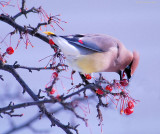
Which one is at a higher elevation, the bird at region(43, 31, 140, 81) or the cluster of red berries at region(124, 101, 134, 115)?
the bird at region(43, 31, 140, 81)

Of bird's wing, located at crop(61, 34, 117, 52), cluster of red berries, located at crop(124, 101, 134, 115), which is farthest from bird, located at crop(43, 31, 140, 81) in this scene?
cluster of red berries, located at crop(124, 101, 134, 115)

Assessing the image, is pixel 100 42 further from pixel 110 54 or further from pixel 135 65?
pixel 135 65

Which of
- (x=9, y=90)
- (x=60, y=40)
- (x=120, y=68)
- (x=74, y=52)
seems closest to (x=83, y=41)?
(x=74, y=52)

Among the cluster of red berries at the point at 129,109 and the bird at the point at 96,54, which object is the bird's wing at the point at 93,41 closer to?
the bird at the point at 96,54

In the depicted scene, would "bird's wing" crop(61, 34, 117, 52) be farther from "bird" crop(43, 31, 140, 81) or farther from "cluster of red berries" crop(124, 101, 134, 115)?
"cluster of red berries" crop(124, 101, 134, 115)

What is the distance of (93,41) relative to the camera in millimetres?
1809

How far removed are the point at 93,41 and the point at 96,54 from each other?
0.31 feet

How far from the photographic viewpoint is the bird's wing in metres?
1.76

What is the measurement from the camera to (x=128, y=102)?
1416 millimetres

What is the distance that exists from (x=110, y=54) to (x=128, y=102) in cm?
58

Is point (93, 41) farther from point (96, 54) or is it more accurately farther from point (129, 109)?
point (129, 109)

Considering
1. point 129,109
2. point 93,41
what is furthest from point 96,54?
point 129,109

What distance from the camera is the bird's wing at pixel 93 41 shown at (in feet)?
5.77

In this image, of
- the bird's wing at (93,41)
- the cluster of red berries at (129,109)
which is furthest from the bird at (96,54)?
the cluster of red berries at (129,109)
